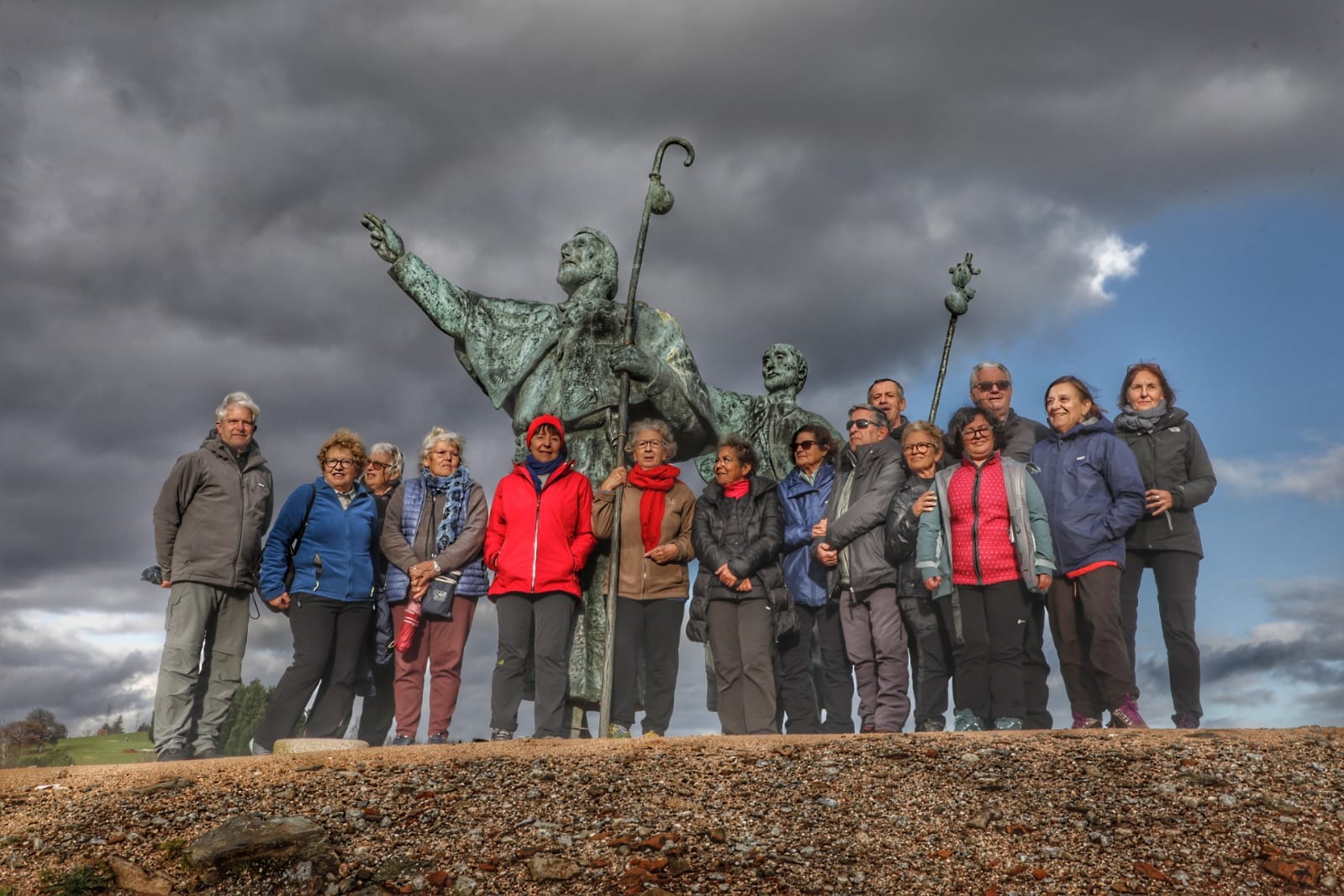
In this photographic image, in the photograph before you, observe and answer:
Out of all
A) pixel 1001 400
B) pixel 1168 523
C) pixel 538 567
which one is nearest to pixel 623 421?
pixel 538 567

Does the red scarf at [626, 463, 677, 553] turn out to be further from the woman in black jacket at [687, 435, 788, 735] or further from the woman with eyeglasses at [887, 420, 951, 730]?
the woman with eyeglasses at [887, 420, 951, 730]

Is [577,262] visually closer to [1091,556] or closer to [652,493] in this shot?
[652,493]

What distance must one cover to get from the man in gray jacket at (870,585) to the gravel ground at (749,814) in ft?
2.75

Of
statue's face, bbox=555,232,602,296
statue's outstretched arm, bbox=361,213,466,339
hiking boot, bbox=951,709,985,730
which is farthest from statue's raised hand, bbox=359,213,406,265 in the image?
hiking boot, bbox=951,709,985,730

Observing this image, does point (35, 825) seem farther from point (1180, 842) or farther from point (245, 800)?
point (1180, 842)

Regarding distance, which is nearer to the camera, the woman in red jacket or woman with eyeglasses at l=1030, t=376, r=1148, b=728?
woman with eyeglasses at l=1030, t=376, r=1148, b=728

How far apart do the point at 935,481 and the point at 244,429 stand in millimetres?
4646

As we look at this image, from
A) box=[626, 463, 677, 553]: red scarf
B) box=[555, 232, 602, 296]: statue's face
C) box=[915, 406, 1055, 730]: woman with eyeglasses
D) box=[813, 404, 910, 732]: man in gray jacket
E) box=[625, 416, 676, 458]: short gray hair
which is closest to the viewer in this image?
box=[915, 406, 1055, 730]: woman with eyeglasses

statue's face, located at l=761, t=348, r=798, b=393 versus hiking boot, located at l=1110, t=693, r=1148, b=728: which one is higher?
statue's face, located at l=761, t=348, r=798, b=393

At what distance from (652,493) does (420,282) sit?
8.95 feet

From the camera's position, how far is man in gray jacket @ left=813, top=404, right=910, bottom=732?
7578 mm

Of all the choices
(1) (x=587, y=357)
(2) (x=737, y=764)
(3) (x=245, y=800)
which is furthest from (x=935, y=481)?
(3) (x=245, y=800)

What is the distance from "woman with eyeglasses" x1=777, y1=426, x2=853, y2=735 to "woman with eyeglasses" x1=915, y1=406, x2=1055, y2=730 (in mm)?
813

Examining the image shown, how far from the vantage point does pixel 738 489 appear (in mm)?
8359
